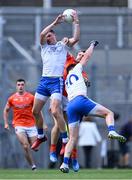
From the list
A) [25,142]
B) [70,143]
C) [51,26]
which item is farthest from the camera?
[25,142]

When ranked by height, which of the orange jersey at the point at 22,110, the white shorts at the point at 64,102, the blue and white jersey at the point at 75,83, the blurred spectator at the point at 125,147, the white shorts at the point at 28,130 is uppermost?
the blue and white jersey at the point at 75,83

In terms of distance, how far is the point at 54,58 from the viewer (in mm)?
22453

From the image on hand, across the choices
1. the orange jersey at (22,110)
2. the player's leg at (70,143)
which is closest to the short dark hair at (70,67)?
the player's leg at (70,143)

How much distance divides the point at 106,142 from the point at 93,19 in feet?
16.4

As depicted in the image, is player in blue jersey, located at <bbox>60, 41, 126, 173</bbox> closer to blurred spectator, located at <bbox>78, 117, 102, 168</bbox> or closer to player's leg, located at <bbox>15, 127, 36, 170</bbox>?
player's leg, located at <bbox>15, 127, 36, 170</bbox>

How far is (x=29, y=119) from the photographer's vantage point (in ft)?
84.8

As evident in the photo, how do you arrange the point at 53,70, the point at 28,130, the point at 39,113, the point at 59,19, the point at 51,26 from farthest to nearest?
the point at 28,130 → the point at 39,113 → the point at 53,70 → the point at 51,26 → the point at 59,19

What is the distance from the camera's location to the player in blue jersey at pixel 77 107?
66.7 ft

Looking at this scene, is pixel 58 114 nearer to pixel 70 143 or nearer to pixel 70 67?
pixel 70 67

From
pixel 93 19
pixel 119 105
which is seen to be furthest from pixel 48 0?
pixel 119 105

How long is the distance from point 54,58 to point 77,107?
7.80 ft

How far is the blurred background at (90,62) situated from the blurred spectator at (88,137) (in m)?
0.43

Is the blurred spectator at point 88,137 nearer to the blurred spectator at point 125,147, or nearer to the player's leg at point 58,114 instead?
the blurred spectator at point 125,147

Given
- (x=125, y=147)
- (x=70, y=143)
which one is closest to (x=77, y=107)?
(x=70, y=143)
